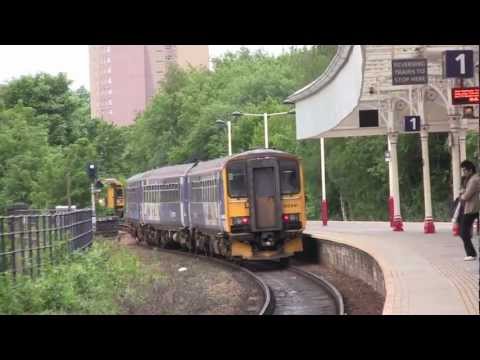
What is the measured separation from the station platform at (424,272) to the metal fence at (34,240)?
5373 mm

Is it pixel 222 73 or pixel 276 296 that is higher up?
pixel 222 73

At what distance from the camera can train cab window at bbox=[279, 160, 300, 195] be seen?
23.5m

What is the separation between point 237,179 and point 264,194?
31.5 inches

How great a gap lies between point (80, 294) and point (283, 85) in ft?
177

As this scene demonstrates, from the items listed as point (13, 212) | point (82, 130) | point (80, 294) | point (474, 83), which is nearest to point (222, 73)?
point (82, 130)

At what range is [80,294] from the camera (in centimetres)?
1568

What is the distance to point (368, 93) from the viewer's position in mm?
26547

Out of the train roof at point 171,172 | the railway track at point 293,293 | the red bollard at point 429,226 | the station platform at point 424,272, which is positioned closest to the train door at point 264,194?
the railway track at point 293,293

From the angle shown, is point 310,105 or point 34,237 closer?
point 34,237

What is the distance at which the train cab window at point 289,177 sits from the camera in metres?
23.5

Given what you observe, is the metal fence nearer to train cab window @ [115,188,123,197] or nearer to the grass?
the grass

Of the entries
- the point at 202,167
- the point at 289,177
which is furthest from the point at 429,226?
the point at 202,167

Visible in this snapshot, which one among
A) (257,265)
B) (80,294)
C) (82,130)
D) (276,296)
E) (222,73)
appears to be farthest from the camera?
(222,73)
